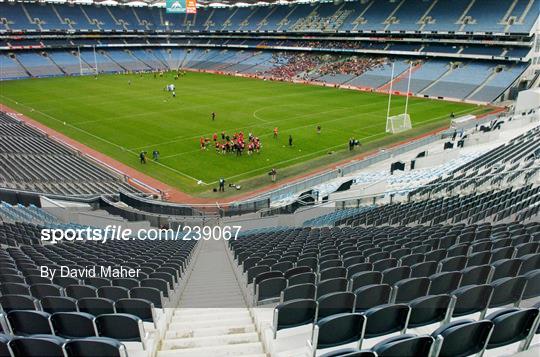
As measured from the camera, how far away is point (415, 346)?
371 cm

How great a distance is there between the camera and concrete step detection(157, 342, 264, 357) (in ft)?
17.1

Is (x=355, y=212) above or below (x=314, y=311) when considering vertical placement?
below

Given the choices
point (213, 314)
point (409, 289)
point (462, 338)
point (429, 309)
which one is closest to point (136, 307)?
point (213, 314)

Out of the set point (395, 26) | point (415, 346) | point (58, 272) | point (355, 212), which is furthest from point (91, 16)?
point (415, 346)

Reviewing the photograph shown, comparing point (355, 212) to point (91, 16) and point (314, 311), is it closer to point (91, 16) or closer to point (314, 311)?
point (314, 311)

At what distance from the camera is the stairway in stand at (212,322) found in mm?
5406

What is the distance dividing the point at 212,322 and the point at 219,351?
159cm

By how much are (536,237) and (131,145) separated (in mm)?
31894

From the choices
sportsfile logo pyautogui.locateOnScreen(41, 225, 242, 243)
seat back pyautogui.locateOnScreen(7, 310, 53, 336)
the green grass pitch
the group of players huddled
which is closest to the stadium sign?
the green grass pitch

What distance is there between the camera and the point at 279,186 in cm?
2712

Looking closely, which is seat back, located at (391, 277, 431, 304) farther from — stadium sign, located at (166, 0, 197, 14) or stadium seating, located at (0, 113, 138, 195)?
stadium sign, located at (166, 0, 197, 14)

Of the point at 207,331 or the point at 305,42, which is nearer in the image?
the point at 207,331

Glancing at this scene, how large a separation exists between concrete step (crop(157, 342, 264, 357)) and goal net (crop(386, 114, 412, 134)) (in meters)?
36.3

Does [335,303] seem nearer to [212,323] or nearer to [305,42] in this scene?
[212,323]
